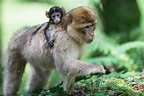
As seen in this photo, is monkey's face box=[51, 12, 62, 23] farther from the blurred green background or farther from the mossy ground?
the blurred green background

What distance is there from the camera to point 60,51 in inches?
254

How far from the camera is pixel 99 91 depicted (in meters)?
6.28

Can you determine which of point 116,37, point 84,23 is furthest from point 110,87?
point 116,37

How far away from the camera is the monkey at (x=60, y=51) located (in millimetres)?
6398

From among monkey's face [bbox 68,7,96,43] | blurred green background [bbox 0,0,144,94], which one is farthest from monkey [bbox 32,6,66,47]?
blurred green background [bbox 0,0,144,94]

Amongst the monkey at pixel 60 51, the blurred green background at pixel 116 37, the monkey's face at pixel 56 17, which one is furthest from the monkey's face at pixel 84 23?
the blurred green background at pixel 116 37

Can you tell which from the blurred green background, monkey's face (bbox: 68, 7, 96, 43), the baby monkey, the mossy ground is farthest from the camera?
the blurred green background

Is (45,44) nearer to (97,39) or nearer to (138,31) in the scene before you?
(97,39)

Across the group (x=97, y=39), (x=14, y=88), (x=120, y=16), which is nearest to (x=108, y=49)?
(x=97, y=39)

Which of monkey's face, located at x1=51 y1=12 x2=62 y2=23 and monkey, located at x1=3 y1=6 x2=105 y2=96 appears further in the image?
monkey's face, located at x1=51 y1=12 x2=62 y2=23

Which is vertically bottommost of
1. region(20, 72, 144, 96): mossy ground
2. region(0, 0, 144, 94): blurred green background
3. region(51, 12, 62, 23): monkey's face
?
region(20, 72, 144, 96): mossy ground

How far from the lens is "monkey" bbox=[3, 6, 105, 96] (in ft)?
21.0

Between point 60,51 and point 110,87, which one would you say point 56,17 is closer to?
point 60,51

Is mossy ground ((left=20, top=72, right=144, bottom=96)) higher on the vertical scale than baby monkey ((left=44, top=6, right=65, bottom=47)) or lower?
lower
